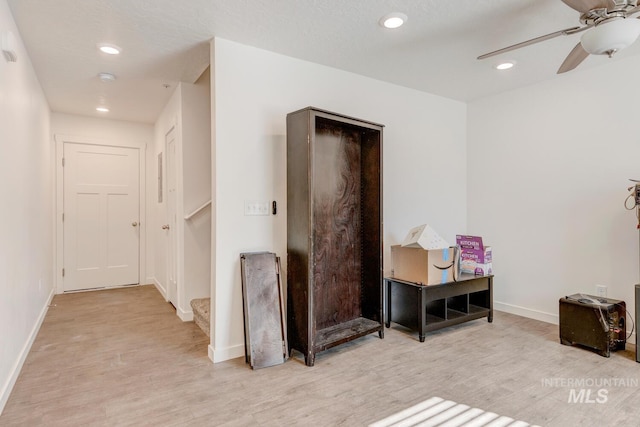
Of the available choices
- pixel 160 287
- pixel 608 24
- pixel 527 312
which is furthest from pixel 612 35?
pixel 160 287

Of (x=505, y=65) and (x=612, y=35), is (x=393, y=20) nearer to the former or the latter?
(x=612, y=35)

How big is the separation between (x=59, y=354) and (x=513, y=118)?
490 cm

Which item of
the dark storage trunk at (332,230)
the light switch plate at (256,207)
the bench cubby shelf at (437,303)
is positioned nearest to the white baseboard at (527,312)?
the bench cubby shelf at (437,303)

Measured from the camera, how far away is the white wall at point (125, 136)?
4887mm

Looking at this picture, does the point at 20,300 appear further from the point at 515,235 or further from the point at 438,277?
the point at 515,235

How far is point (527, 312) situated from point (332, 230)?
2.41 m

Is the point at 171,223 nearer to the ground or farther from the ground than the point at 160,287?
farther from the ground

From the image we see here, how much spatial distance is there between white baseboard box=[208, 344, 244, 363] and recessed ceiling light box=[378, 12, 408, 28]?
263 cm

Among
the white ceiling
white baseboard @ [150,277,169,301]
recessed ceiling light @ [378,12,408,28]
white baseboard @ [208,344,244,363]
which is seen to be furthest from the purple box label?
white baseboard @ [150,277,169,301]

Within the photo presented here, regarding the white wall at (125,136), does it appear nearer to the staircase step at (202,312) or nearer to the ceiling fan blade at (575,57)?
the staircase step at (202,312)

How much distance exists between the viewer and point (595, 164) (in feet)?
10.8

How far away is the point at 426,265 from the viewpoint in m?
3.13

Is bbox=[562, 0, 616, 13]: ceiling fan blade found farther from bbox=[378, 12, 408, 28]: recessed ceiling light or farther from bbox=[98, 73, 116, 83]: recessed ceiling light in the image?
bbox=[98, 73, 116, 83]: recessed ceiling light

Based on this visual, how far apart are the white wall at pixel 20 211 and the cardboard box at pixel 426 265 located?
296cm
